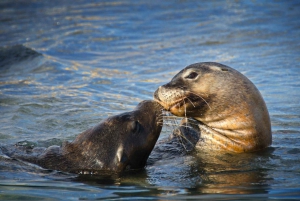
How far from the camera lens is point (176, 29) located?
57.1ft

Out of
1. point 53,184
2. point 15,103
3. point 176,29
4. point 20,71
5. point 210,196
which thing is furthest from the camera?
point 176,29

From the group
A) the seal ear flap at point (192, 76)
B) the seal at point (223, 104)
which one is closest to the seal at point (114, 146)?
the seal at point (223, 104)

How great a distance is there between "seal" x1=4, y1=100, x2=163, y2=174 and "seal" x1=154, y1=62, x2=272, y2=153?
40 centimetres

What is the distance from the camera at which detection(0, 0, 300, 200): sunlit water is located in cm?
666

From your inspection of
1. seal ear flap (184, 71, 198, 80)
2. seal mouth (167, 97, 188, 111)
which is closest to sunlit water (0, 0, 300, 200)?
seal mouth (167, 97, 188, 111)

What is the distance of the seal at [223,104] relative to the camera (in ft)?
25.5

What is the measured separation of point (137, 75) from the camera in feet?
43.5

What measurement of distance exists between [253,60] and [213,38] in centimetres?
255

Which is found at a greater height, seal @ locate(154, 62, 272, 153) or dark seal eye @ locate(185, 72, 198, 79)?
dark seal eye @ locate(185, 72, 198, 79)

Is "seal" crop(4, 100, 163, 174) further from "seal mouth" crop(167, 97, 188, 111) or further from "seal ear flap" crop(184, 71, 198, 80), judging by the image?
"seal ear flap" crop(184, 71, 198, 80)

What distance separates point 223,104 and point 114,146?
1.53 metres

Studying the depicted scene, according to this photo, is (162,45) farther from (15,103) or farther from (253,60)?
(15,103)

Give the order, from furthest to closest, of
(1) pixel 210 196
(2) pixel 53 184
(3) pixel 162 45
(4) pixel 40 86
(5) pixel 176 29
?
(5) pixel 176 29 → (3) pixel 162 45 → (4) pixel 40 86 → (2) pixel 53 184 → (1) pixel 210 196

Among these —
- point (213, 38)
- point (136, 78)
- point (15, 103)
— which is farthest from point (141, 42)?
point (15, 103)
